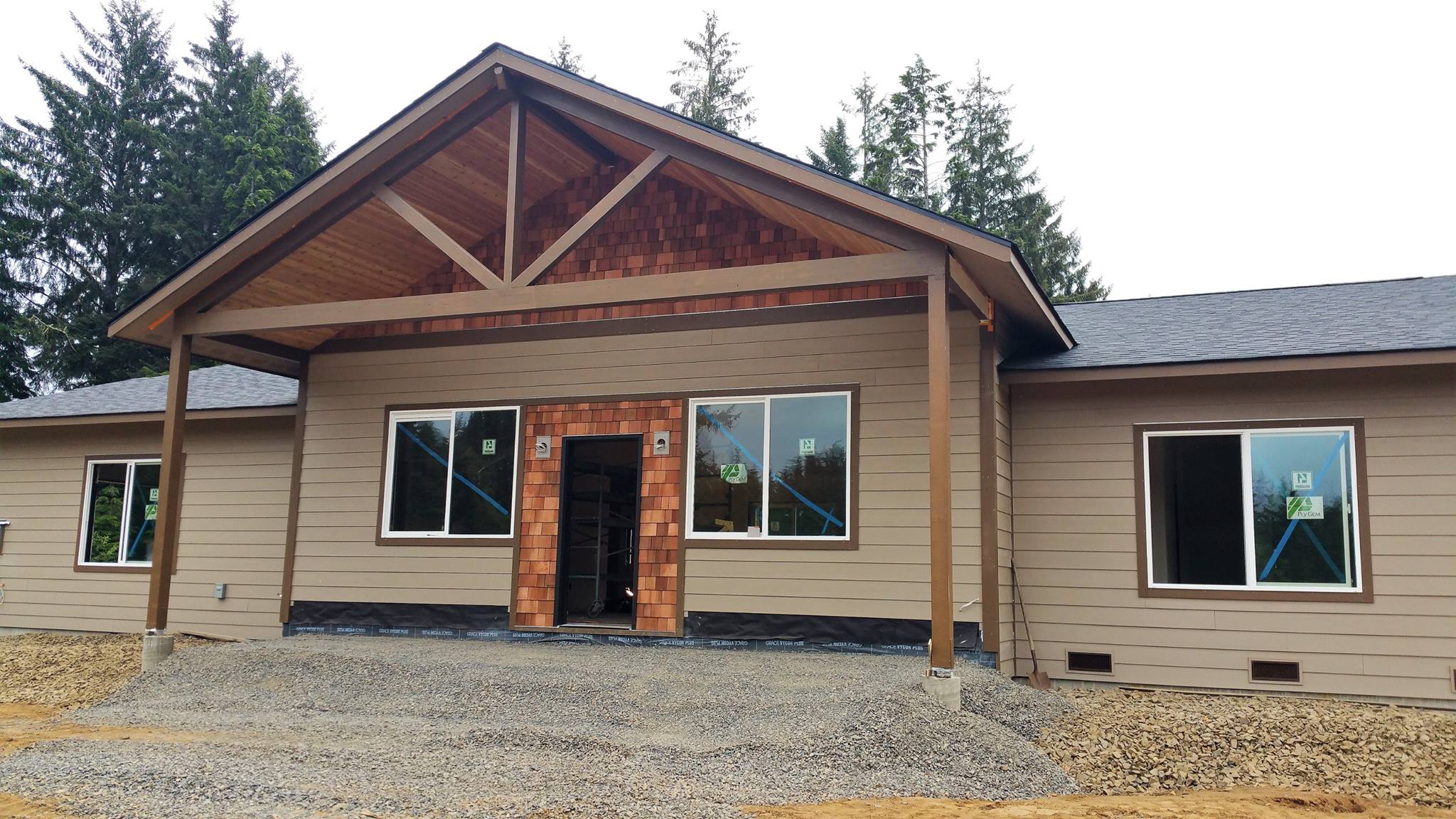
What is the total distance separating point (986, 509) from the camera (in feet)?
26.7

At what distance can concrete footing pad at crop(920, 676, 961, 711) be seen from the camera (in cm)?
633

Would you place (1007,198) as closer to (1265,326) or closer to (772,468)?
(1265,326)

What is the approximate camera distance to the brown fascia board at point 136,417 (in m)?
11.2

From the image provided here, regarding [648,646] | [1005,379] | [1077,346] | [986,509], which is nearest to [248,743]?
[648,646]

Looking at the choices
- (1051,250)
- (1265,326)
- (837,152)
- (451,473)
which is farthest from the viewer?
(837,152)

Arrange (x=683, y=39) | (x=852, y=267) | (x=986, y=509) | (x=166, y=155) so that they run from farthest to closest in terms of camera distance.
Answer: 1. (x=683, y=39)
2. (x=166, y=155)
3. (x=986, y=509)
4. (x=852, y=267)

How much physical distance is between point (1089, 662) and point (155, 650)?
726 centimetres

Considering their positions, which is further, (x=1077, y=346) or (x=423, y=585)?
(x=423, y=585)

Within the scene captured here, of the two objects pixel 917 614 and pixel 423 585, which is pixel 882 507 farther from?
pixel 423 585

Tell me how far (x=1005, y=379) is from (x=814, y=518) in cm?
186

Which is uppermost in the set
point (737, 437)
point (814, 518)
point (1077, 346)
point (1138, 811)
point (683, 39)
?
point (683, 39)

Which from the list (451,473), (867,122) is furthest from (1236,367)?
(867,122)

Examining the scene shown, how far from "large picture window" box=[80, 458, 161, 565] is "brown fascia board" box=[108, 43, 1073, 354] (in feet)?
10.9

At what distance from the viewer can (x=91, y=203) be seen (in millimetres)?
29484
